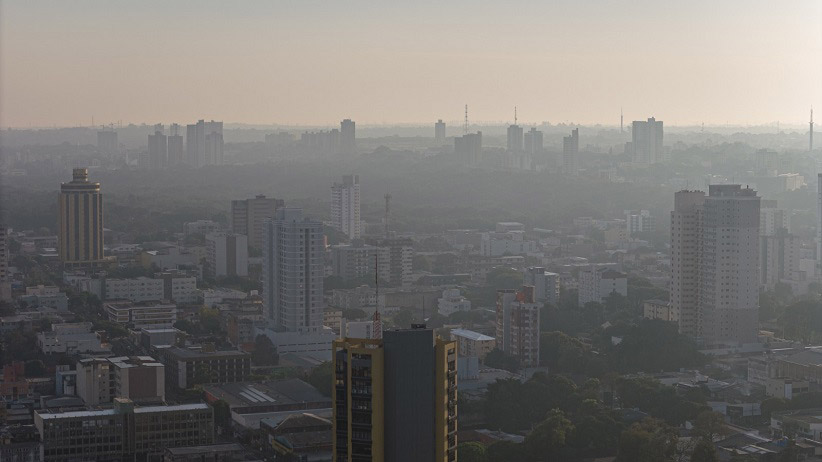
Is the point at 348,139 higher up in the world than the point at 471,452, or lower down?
higher up

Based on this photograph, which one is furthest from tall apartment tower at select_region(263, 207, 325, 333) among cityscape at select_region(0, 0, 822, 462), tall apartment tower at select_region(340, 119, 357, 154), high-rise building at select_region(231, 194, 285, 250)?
tall apartment tower at select_region(340, 119, 357, 154)

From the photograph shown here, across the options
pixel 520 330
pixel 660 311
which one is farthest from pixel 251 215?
pixel 520 330

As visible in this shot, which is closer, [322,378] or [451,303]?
[322,378]

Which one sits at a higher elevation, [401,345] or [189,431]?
[401,345]

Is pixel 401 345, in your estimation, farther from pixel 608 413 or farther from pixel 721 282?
pixel 721 282

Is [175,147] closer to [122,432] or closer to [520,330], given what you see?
[520,330]

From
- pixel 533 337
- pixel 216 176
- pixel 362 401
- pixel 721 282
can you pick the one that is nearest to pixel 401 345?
pixel 362 401

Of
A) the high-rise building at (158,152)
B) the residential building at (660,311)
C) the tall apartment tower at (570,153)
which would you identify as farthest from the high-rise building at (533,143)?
the residential building at (660,311)
